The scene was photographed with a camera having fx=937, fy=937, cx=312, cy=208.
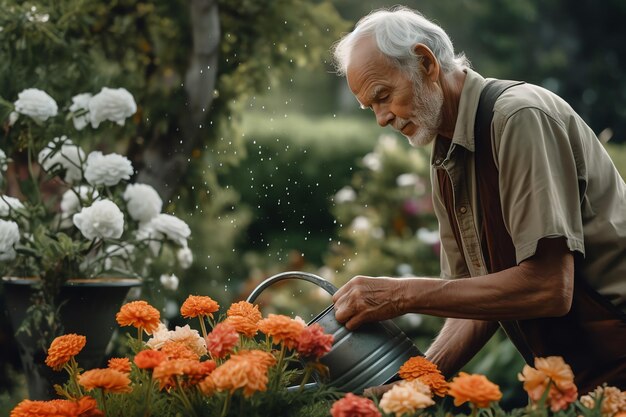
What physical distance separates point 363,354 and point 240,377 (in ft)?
1.42

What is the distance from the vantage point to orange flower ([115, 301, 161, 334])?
5.81ft

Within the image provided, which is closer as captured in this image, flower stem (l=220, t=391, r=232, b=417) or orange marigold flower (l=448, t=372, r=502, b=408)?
orange marigold flower (l=448, t=372, r=502, b=408)

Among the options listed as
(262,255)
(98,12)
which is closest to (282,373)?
(98,12)

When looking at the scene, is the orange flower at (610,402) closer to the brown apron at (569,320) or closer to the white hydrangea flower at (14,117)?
the brown apron at (569,320)

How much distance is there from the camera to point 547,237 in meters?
1.81

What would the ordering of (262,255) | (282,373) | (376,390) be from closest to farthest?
(282,373), (376,390), (262,255)

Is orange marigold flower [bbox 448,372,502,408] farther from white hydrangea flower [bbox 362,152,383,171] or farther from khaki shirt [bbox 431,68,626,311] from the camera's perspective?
white hydrangea flower [bbox 362,152,383,171]

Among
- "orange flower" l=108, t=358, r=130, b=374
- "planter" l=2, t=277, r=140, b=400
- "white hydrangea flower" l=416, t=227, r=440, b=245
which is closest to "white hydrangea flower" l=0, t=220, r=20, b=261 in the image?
"planter" l=2, t=277, r=140, b=400

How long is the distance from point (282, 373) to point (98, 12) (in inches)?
103

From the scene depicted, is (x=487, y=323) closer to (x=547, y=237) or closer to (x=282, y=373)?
(x=547, y=237)

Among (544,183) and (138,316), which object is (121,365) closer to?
(138,316)

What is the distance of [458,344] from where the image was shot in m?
2.24

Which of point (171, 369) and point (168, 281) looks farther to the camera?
point (168, 281)

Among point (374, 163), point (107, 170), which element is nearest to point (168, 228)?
point (107, 170)
